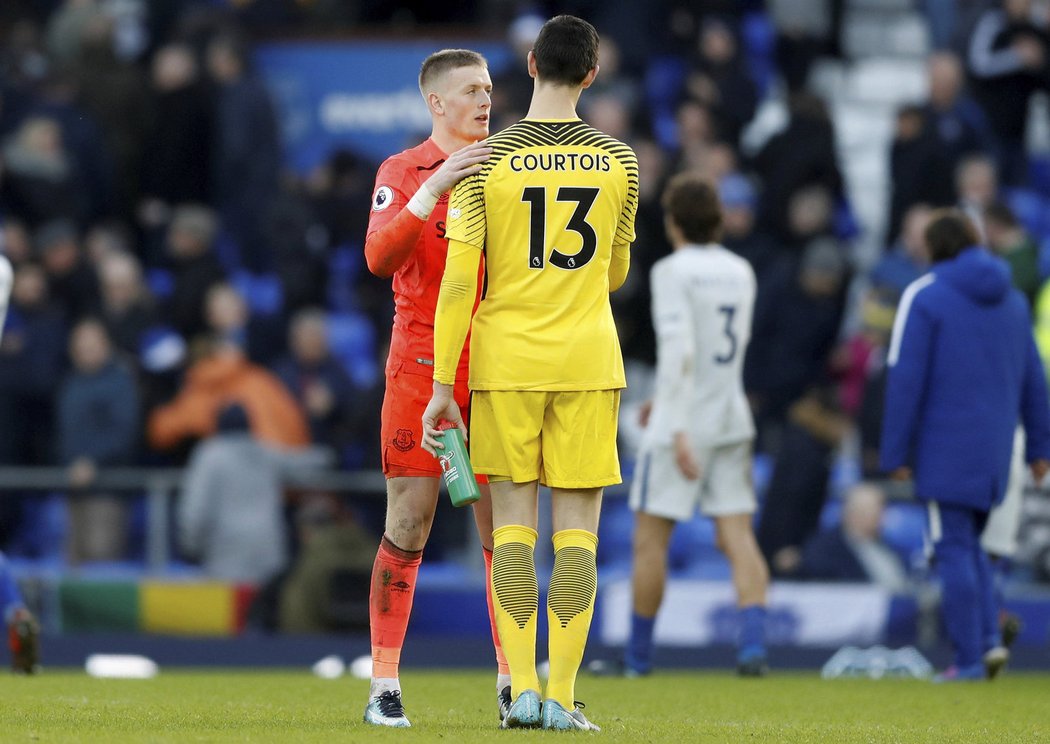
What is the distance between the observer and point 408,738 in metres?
6.30

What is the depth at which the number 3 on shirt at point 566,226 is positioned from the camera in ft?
21.4

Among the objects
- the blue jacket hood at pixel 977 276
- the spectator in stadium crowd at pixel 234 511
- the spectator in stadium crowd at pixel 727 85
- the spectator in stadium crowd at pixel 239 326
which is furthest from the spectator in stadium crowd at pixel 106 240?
the blue jacket hood at pixel 977 276

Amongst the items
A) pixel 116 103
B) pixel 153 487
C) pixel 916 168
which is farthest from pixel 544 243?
pixel 116 103

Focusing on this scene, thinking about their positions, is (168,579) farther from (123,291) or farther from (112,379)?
(123,291)

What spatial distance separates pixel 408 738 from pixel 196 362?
8970 millimetres

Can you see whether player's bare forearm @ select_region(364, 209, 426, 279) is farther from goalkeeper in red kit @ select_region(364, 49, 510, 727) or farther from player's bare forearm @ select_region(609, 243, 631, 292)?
player's bare forearm @ select_region(609, 243, 631, 292)

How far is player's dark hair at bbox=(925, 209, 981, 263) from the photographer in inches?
405

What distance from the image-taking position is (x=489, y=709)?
26.5 feet

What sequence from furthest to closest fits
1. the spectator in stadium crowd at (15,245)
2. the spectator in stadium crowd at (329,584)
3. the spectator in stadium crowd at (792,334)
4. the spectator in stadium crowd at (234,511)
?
the spectator in stadium crowd at (15,245)
the spectator in stadium crowd at (792,334)
the spectator in stadium crowd at (234,511)
the spectator in stadium crowd at (329,584)

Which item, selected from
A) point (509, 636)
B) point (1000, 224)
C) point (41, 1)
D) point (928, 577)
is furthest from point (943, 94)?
point (509, 636)

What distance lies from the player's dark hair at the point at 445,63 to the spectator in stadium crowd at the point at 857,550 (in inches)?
259

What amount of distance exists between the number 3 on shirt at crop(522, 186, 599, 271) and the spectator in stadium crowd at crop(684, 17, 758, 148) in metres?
10.5

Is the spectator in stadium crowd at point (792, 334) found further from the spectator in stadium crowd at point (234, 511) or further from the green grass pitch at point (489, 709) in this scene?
A: the green grass pitch at point (489, 709)

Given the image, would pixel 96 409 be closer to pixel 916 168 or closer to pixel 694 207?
pixel 694 207
